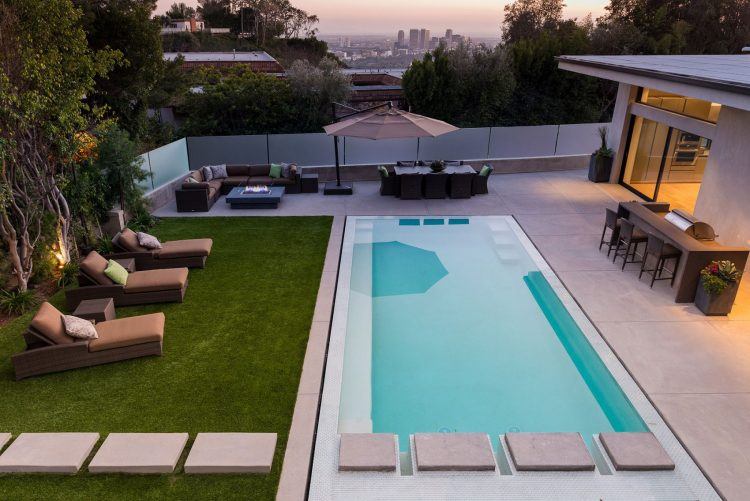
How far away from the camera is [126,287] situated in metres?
8.72

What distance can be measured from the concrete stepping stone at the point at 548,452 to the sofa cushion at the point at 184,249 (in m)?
7.06

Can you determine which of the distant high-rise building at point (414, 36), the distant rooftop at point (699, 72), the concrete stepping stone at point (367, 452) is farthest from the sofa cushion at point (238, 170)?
the distant high-rise building at point (414, 36)

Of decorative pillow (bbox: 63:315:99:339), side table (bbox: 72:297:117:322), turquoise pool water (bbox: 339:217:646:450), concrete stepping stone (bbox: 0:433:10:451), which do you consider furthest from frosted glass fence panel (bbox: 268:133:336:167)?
concrete stepping stone (bbox: 0:433:10:451)

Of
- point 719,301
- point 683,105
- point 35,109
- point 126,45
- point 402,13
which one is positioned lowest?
point 719,301

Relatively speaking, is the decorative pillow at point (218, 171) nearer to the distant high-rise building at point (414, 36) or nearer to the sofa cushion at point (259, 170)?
the sofa cushion at point (259, 170)

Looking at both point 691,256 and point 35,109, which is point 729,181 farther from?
point 35,109

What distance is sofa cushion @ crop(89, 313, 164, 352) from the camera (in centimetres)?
707

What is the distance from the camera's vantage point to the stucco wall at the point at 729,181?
10141 millimetres

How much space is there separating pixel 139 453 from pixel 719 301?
29.2 feet

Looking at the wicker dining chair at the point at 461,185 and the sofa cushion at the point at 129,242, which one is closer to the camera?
the sofa cushion at the point at 129,242

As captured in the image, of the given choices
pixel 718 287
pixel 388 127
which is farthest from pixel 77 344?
pixel 718 287

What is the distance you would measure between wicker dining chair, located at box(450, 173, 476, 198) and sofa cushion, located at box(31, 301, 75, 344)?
11034 millimetres

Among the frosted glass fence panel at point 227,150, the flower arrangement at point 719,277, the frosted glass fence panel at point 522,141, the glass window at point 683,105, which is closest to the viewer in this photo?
the flower arrangement at point 719,277

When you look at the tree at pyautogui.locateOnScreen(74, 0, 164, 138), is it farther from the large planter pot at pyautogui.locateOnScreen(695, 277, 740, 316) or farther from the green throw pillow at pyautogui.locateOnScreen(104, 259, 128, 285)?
the large planter pot at pyautogui.locateOnScreen(695, 277, 740, 316)
